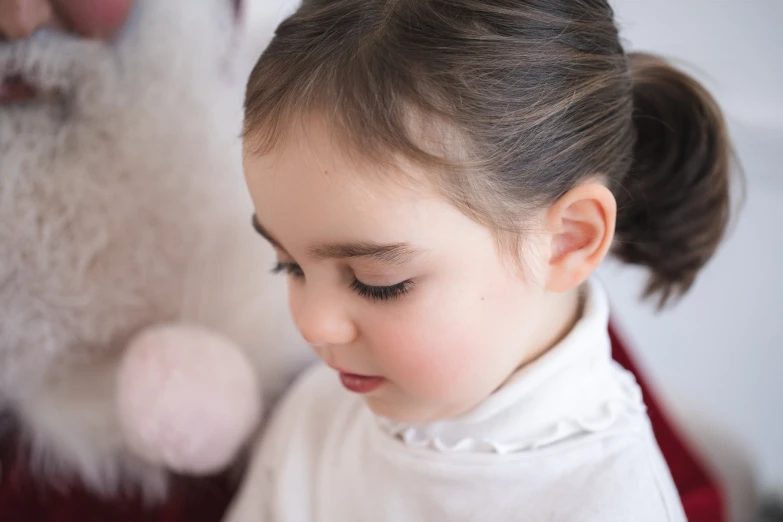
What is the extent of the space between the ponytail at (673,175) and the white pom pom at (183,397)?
441mm

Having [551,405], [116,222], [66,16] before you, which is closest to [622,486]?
[551,405]

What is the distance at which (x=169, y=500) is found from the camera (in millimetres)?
707

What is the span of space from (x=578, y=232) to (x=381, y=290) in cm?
17

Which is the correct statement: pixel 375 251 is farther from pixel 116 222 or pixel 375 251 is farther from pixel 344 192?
pixel 116 222

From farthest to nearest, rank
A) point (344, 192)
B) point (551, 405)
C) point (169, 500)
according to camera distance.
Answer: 1. point (169, 500)
2. point (551, 405)
3. point (344, 192)

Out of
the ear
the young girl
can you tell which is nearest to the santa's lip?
the young girl

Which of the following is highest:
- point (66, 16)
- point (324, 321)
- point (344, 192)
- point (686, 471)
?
point (66, 16)

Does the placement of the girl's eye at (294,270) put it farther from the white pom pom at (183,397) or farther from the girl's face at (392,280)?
the white pom pom at (183,397)

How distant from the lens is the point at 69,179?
0.61 metres

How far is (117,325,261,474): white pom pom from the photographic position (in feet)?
2.12

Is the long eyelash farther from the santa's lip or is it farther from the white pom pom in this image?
the santa's lip

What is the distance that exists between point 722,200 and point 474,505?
399 millimetres

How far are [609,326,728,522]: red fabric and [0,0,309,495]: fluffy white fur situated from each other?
462 millimetres

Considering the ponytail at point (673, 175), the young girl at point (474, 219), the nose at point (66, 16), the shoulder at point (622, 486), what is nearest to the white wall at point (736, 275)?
the ponytail at point (673, 175)
